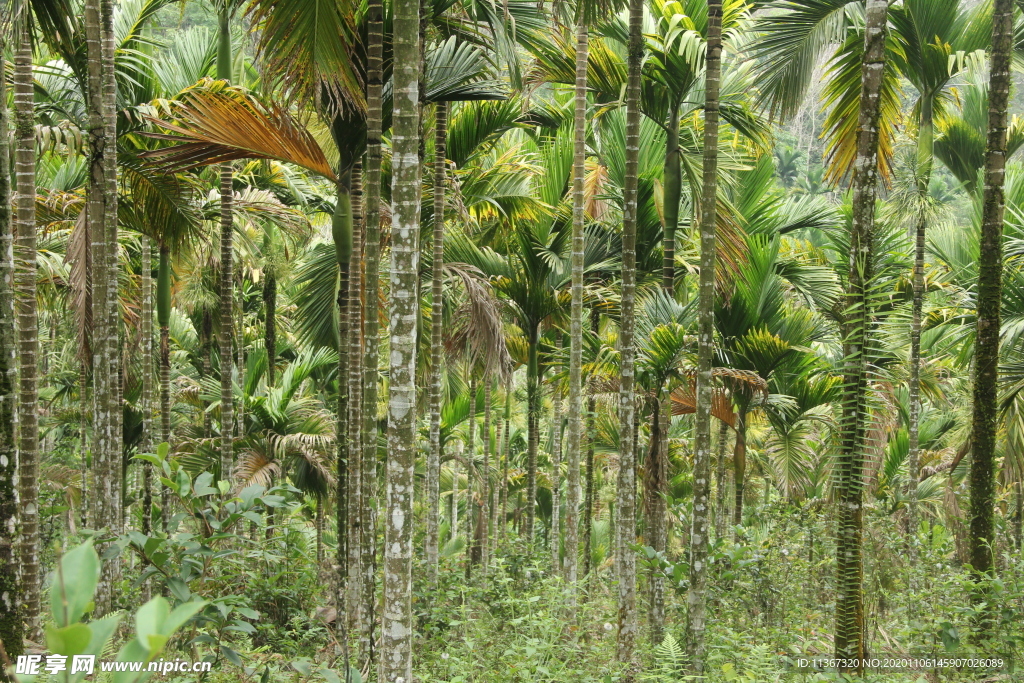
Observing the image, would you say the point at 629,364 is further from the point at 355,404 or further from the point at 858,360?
the point at 355,404

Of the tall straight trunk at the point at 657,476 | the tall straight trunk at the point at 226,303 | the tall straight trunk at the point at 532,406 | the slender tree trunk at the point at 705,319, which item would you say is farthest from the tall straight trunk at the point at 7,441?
the tall straight trunk at the point at 532,406

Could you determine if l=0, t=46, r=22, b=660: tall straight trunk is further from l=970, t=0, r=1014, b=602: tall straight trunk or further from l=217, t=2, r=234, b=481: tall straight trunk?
l=970, t=0, r=1014, b=602: tall straight trunk

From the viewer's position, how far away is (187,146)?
5.68 meters

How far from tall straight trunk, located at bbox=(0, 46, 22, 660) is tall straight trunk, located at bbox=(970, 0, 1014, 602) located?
685 centimetres

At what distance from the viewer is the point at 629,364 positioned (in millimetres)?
6848

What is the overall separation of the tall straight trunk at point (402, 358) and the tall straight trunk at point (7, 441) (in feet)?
6.75

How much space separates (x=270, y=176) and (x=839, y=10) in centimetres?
824

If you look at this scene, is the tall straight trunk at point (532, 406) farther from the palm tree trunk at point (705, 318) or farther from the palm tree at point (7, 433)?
the palm tree at point (7, 433)

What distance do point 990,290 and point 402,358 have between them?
4.97 meters

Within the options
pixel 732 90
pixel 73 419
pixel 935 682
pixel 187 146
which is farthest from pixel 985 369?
pixel 73 419

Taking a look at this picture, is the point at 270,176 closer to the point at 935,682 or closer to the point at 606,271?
the point at 606,271

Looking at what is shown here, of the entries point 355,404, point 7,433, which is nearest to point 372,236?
point 355,404

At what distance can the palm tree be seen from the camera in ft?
14.3

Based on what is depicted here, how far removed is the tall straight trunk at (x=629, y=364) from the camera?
261 inches
